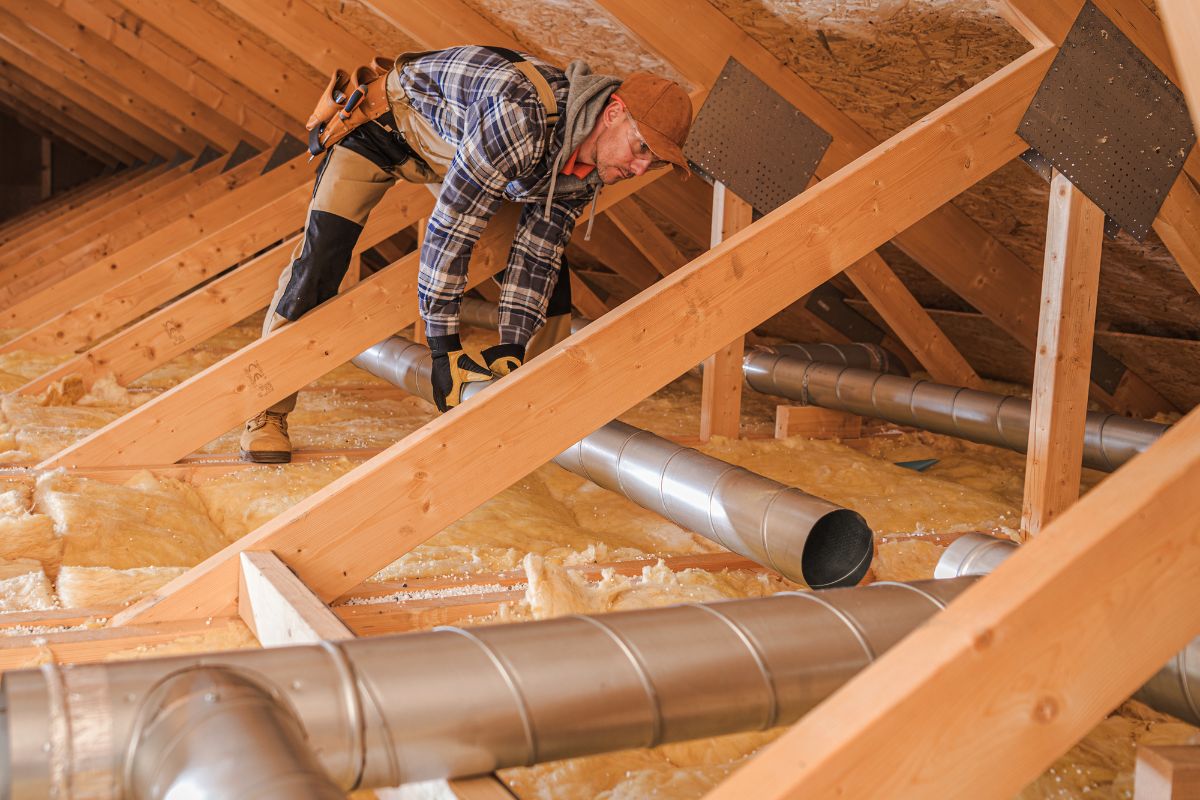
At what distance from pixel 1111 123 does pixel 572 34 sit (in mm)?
1657

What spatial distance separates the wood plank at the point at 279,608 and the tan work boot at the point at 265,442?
3.79 ft

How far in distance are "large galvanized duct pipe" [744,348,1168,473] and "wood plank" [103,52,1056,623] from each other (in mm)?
1089

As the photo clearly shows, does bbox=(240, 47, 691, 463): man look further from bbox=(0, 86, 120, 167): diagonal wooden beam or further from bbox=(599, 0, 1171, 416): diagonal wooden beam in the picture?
bbox=(0, 86, 120, 167): diagonal wooden beam

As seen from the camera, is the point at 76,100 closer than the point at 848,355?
No

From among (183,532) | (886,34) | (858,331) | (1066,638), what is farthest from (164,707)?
(858,331)

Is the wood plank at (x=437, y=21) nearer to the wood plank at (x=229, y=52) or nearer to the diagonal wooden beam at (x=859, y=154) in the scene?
the diagonal wooden beam at (x=859, y=154)

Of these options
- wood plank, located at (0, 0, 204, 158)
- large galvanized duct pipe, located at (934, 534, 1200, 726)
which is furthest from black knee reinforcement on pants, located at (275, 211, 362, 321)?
wood plank, located at (0, 0, 204, 158)

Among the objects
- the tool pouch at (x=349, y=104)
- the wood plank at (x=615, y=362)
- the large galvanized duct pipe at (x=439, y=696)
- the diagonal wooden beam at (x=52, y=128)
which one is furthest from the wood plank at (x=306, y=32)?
the diagonal wooden beam at (x=52, y=128)

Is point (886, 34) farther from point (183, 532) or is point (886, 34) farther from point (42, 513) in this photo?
point (42, 513)

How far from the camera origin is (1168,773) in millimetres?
1145

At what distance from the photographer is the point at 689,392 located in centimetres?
461

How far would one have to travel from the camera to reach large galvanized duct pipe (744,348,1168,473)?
2988mm

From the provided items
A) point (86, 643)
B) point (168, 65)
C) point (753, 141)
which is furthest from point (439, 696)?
point (168, 65)

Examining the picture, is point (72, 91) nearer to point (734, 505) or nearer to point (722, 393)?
point (722, 393)
